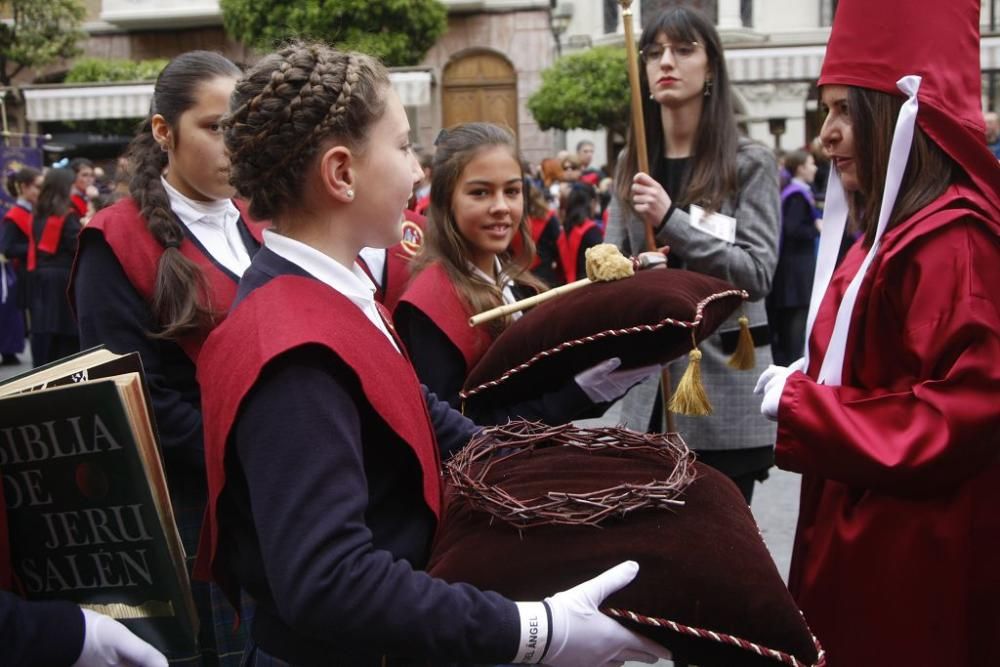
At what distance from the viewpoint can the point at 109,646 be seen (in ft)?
4.93

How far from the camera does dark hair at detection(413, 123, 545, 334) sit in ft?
8.64

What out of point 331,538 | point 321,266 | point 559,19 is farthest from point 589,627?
point 559,19

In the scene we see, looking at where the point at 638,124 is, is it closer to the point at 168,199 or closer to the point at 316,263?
the point at 168,199

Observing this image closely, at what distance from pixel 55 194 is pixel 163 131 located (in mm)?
6438

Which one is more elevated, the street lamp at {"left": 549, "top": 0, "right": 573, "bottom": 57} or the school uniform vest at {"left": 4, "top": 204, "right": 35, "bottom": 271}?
the street lamp at {"left": 549, "top": 0, "right": 573, "bottom": 57}

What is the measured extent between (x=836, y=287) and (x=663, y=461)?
0.76 meters

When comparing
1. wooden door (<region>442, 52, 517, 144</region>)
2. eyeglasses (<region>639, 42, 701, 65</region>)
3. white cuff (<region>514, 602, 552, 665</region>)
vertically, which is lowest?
white cuff (<region>514, 602, 552, 665</region>)

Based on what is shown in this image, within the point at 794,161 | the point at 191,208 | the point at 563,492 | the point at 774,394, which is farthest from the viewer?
the point at 794,161

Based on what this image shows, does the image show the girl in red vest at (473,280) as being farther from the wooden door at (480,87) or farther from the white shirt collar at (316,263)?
the wooden door at (480,87)

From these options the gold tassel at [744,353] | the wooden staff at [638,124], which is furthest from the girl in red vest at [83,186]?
the gold tassel at [744,353]

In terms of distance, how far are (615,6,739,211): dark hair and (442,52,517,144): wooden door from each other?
68.2 ft

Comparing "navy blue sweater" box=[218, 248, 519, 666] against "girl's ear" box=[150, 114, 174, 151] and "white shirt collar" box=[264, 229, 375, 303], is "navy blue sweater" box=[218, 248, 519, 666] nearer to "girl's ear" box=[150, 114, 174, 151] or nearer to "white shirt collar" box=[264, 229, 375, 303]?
"white shirt collar" box=[264, 229, 375, 303]

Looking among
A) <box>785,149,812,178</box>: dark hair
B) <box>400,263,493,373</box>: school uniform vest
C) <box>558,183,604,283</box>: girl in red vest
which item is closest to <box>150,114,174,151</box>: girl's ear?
<box>400,263,493,373</box>: school uniform vest

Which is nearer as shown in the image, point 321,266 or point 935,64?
point 321,266
